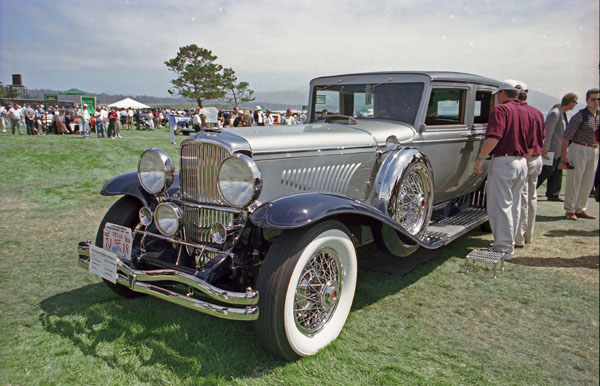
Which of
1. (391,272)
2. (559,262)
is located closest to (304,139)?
(391,272)

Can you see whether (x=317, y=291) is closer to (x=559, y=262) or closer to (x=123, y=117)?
(x=559, y=262)

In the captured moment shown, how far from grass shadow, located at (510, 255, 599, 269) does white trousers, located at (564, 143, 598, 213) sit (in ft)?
6.97

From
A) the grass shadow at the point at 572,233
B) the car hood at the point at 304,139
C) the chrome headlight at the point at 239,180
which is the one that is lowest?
the grass shadow at the point at 572,233

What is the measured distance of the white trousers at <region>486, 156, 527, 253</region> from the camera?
421cm

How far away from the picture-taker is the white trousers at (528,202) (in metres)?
4.75

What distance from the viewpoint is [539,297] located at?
353 cm

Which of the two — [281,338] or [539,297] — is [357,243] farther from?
[539,297]

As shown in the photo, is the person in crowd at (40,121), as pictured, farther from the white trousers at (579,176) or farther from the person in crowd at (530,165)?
the white trousers at (579,176)

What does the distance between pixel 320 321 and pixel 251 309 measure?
66 centimetres

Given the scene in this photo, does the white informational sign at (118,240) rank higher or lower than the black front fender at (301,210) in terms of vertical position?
lower

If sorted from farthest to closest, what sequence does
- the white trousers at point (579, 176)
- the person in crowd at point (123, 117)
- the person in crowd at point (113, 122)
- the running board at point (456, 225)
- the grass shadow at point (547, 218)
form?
the person in crowd at point (123, 117) < the person in crowd at point (113, 122) < the grass shadow at point (547, 218) < the white trousers at point (579, 176) < the running board at point (456, 225)

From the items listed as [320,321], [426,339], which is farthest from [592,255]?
[320,321]

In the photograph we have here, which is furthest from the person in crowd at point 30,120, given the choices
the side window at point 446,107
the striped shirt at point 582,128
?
the striped shirt at point 582,128

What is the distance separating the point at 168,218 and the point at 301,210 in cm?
99
